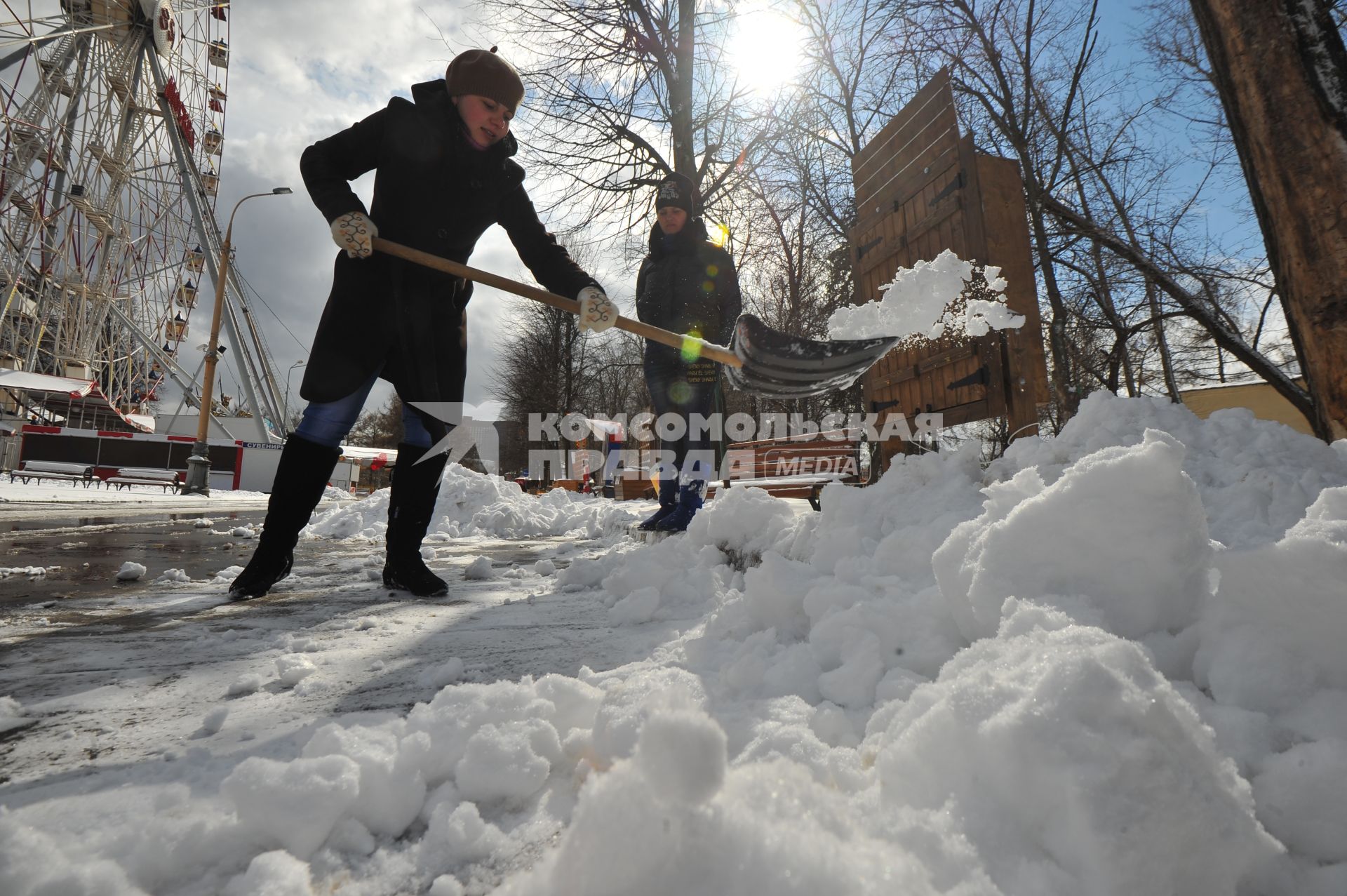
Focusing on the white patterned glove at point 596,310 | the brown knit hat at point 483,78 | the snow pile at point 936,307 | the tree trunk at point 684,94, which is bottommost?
the white patterned glove at point 596,310

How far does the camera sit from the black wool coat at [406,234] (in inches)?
87.0

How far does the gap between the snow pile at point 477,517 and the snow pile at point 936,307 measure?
2643 mm

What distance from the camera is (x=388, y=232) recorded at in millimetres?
2352

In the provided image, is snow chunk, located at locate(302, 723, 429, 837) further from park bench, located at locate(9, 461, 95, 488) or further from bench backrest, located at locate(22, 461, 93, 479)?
bench backrest, located at locate(22, 461, 93, 479)

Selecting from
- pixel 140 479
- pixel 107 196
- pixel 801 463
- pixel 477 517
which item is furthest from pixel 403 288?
pixel 107 196

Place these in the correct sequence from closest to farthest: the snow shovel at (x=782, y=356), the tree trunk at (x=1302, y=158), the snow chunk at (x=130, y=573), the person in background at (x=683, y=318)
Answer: the tree trunk at (x=1302, y=158), the snow chunk at (x=130, y=573), the snow shovel at (x=782, y=356), the person in background at (x=683, y=318)

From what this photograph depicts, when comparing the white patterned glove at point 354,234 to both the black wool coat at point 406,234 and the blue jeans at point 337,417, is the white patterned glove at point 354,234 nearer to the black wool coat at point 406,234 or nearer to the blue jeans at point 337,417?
the black wool coat at point 406,234

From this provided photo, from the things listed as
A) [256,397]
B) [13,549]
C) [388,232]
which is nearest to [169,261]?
[256,397]

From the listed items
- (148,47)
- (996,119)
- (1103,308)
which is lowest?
(1103,308)

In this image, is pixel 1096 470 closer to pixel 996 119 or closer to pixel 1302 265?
pixel 1302 265

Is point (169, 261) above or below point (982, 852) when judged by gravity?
above

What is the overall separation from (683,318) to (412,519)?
2381 mm

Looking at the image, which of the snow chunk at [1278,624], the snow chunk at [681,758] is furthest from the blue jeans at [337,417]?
the snow chunk at [1278,624]

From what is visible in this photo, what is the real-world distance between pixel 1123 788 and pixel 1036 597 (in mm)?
399
